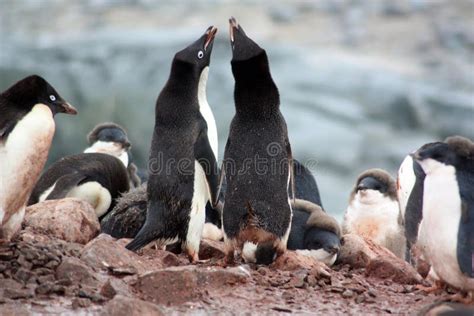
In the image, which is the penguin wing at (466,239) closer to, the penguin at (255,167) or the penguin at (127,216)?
the penguin at (255,167)

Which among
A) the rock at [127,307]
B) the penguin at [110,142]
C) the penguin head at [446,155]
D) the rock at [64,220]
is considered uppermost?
the penguin head at [446,155]

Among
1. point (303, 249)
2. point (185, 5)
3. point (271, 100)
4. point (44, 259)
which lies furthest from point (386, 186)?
point (185, 5)

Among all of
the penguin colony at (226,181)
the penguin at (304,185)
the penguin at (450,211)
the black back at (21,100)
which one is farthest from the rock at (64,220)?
the penguin at (304,185)

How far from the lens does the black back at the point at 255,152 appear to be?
649 centimetres

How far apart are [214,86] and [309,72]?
3859 millimetres

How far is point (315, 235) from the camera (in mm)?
7234

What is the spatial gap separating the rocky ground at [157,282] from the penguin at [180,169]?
0.20m

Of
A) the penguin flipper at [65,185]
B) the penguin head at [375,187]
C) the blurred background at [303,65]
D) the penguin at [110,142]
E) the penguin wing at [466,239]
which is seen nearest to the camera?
the penguin wing at [466,239]

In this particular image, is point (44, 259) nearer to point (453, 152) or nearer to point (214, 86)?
point (453, 152)

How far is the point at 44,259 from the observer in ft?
19.1

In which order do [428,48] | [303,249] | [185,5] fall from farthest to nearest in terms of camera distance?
[185,5], [428,48], [303,249]

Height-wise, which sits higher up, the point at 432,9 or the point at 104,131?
the point at 432,9

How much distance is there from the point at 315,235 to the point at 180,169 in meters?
1.07

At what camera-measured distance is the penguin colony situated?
19.3ft
